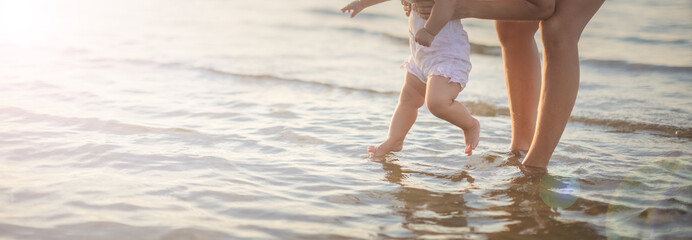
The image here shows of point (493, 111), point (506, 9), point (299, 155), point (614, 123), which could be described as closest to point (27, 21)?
point (493, 111)

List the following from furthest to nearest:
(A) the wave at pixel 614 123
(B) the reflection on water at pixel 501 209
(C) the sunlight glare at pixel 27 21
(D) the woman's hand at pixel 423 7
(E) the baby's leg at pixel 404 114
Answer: (C) the sunlight glare at pixel 27 21 < (A) the wave at pixel 614 123 < (E) the baby's leg at pixel 404 114 < (D) the woman's hand at pixel 423 7 < (B) the reflection on water at pixel 501 209

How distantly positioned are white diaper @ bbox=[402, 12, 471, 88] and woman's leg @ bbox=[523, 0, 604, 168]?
0.39 m

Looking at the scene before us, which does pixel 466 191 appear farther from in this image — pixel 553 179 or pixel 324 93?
pixel 324 93

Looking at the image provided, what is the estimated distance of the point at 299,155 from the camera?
353cm

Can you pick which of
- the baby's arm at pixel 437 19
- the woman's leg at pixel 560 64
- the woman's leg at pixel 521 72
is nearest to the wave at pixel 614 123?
the woman's leg at pixel 521 72

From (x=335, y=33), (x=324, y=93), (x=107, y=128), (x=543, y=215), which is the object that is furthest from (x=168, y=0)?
(x=543, y=215)

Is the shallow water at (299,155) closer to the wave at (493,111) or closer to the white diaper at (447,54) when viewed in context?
the wave at (493,111)

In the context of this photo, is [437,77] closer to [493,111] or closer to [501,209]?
[501,209]

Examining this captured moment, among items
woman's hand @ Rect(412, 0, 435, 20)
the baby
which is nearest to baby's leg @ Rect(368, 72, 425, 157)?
the baby

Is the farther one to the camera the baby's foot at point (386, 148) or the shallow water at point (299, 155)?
the baby's foot at point (386, 148)

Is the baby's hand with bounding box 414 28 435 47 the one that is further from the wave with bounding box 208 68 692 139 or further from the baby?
the wave with bounding box 208 68 692 139

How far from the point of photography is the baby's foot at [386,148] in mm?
3465

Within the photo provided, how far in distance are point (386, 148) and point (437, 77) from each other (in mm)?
503

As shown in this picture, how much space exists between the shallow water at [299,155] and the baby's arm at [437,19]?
0.67 metres
